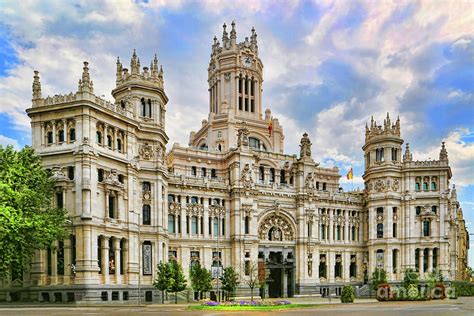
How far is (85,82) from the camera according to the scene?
63938 mm

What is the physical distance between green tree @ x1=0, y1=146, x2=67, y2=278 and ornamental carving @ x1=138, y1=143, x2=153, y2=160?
16799 mm

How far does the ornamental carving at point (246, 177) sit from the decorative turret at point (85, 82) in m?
34.3

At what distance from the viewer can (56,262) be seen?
61719mm

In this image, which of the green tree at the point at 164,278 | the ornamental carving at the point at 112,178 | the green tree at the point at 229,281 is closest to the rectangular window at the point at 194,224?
the green tree at the point at 229,281

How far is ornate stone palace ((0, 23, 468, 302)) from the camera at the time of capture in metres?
62.5

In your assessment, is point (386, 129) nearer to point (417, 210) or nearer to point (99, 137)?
point (417, 210)

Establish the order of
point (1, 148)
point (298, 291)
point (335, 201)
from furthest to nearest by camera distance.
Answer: point (335, 201), point (298, 291), point (1, 148)

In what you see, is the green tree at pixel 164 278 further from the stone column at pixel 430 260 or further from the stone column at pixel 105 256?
the stone column at pixel 430 260

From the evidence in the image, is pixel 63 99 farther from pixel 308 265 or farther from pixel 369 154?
pixel 369 154

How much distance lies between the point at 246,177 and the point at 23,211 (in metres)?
44.2

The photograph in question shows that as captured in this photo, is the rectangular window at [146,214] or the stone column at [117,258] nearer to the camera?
the stone column at [117,258]

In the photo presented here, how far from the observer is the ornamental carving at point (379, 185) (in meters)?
101

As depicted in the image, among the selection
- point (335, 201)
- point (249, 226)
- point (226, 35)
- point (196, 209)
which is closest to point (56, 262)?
point (196, 209)

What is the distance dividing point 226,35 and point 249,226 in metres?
46.6
